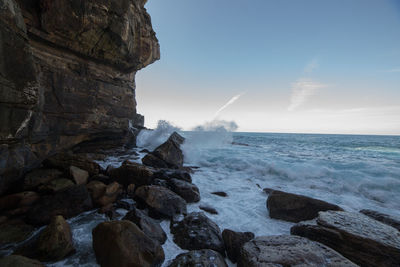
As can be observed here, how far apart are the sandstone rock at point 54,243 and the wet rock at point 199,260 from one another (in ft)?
5.00

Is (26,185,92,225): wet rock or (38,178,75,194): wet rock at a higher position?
(38,178,75,194): wet rock

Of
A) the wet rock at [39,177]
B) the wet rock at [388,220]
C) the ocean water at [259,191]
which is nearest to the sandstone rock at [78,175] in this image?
the wet rock at [39,177]

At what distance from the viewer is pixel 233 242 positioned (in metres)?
2.81

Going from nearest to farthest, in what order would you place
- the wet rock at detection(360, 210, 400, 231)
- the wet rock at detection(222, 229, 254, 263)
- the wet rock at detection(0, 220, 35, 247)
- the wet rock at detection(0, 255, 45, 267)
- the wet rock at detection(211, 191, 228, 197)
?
the wet rock at detection(0, 255, 45, 267)
the wet rock at detection(0, 220, 35, 247)
the wet rock at detection(222, 229, 254, 263)
the wet rock at detection(360, 210, 400, 231)
the wet rock at detection(211, 191, 228, 197)

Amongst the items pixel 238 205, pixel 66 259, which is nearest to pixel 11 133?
pixel 66 259

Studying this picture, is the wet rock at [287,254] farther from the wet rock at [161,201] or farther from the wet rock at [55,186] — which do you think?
the wet rock at [55,186]

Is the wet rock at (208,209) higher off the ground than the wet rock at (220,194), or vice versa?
the wet rock at (208,209)

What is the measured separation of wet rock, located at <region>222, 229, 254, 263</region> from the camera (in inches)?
106

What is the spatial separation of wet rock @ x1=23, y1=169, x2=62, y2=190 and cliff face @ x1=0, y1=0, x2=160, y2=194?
208 mm

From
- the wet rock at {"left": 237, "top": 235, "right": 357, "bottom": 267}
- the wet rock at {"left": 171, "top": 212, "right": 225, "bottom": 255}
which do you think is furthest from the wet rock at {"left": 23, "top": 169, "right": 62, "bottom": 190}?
the wet rock at {"left": 237, "top": 235, "right": 357, "bottom": 267}

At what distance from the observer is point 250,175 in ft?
26.2

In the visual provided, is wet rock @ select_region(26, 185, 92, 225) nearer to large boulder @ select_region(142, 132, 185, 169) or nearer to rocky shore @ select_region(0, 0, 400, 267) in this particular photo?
rocky shore @ select_region(0, 0, 400, 267)

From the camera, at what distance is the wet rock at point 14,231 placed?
2467 mm

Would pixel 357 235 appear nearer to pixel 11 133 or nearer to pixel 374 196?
pixel 374 196
